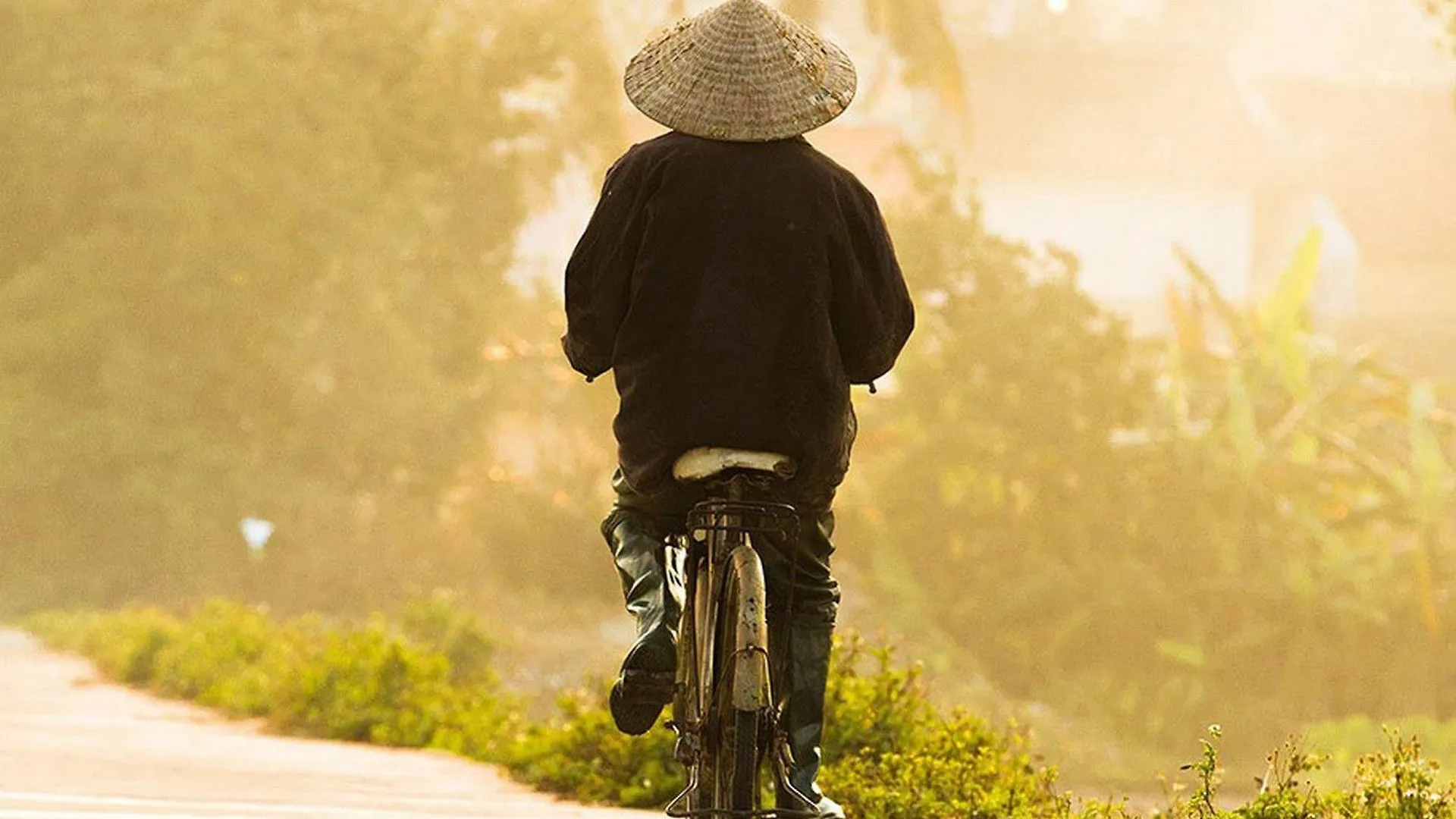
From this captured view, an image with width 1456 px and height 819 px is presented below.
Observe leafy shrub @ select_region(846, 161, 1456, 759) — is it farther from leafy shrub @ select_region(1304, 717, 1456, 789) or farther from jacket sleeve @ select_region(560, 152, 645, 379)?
jacket sleeve @ select_region(560, 152, 645, 379)

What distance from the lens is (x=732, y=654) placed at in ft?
17.4

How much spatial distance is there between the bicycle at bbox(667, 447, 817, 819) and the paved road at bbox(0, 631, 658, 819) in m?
2.12

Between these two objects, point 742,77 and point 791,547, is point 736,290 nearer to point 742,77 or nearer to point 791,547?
point 742,77

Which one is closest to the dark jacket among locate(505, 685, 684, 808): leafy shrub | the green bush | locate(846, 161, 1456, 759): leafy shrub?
the green bush

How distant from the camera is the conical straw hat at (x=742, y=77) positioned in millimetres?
5504

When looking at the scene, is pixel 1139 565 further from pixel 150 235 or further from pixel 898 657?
pixel 150 235

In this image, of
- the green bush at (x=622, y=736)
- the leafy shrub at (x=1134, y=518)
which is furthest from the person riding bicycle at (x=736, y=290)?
the leafy shrub at (x=1134, y=518)

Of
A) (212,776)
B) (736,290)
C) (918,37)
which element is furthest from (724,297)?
(918,37)

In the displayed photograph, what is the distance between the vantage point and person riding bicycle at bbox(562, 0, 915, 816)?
5.44 m

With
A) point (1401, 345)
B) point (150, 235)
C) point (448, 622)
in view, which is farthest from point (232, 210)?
point (1401, 345)

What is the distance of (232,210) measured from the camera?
2730cm

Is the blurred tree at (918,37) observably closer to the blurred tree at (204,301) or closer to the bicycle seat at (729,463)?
the blurred tree at (204,301)

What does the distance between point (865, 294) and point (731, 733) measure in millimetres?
968

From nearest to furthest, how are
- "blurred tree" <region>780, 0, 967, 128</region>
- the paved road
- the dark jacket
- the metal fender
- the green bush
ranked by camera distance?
the metal fender < the dark jacket < the green bush < the paved road < "blurred tree" <region>780, 0, 967, 128</region>
